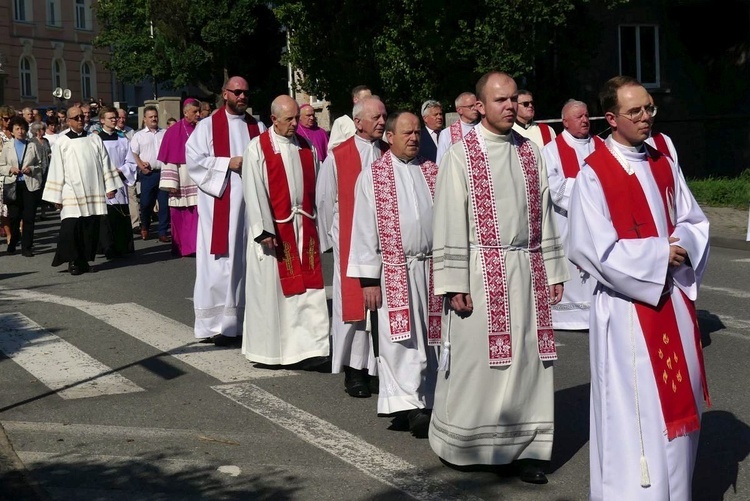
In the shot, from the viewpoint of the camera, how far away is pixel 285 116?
9.17 m

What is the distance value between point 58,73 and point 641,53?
44.5 meters

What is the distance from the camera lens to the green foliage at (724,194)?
21.5 meters

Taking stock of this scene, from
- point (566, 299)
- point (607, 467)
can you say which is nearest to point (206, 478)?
point (607, 467)

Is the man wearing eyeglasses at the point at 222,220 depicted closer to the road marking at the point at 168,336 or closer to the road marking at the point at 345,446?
the road marking at the point at 168,336

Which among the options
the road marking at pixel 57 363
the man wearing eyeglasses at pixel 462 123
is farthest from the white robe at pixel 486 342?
the man wearing eyeglasses at pixel 462 123

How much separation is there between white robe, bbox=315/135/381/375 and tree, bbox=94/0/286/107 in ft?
135

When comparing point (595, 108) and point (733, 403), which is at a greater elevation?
point (595, 108)

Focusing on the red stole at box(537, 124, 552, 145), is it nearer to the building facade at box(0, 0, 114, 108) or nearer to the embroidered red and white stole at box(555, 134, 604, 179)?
the embroidered red and white stole at box(555, 134, 604, 179)

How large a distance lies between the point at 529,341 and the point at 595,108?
22590mm

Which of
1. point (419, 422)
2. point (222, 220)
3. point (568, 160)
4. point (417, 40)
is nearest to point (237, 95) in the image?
point (222, 220)

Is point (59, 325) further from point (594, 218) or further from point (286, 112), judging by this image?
point (594, 218)

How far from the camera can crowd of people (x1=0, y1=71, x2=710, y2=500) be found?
536 centimetres

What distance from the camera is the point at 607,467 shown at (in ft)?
17.6

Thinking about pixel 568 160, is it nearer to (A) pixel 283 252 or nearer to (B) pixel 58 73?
(A) pixel 283 252
